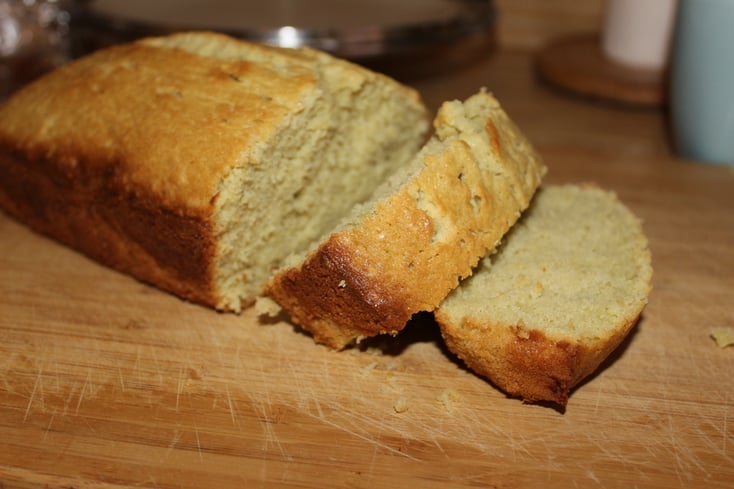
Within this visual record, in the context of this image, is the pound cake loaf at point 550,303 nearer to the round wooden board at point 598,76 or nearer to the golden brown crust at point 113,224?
the golden brown crust at point 113,224

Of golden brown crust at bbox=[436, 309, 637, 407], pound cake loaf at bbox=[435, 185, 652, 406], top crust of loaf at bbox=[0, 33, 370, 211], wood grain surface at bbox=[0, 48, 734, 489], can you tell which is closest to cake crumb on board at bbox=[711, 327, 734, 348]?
wood grain surface at bbox=[0, 48, 734, 489]

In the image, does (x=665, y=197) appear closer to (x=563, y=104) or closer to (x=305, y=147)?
(x=563, y=104)

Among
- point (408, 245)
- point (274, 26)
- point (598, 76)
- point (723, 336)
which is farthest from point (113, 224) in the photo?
point (598, 76)

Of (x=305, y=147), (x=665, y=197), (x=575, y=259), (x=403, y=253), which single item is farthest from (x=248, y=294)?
(x=665, y=197)

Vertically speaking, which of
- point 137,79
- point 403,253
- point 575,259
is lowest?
point 575,259

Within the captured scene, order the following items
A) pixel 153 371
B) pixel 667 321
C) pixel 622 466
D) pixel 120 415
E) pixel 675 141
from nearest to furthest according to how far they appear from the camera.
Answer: pixel 622 466
pixel 120 415
pixel 153 371
pixel 667 321
pixel 675 141

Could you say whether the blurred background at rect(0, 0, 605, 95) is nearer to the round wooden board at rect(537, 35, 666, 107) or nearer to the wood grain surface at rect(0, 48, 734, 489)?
the round wooden board at rect(537, 35, 666, 107)

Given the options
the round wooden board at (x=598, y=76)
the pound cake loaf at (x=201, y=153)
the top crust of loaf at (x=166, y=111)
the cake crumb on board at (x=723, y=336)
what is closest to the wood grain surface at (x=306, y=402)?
the cake crumb on board at (x=723, y=336)
